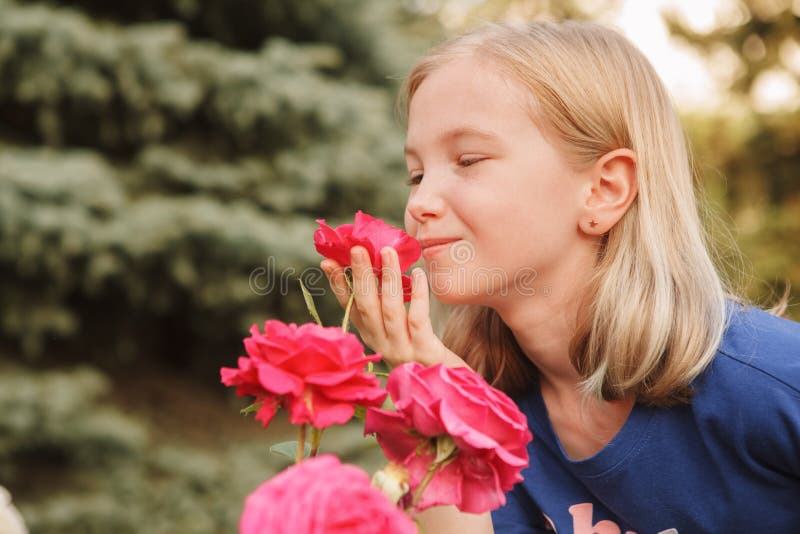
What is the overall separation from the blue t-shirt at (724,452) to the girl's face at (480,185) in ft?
1.23

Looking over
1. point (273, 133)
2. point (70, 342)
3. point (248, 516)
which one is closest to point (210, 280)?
point (273, 133)

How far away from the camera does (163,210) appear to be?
3359 mm

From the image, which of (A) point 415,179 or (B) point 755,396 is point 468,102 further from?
(B) point 755,396

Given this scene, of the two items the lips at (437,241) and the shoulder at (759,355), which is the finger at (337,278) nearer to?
the lips at (437,241)

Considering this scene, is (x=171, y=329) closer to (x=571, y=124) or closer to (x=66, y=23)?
(x=66, y=23)

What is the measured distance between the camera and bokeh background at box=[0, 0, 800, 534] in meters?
3.20

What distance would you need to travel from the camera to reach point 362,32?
4.03 meters

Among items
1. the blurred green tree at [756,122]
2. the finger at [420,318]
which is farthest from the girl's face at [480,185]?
the blurred green tree at [756,122]

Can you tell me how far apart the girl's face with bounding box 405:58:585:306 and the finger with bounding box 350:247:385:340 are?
0.68ft

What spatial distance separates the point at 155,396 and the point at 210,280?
4.06 ft

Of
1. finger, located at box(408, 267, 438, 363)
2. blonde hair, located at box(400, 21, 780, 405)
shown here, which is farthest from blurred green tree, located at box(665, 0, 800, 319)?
finger, located at box(408, 267, 438, 363)

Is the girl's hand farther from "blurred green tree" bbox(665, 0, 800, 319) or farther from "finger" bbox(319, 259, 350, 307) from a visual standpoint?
"blurred green tree" bbox(665, 0, 800, 319)

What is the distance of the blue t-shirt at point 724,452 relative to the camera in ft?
3.95

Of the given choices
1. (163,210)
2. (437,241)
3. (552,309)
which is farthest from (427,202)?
(163,210)
